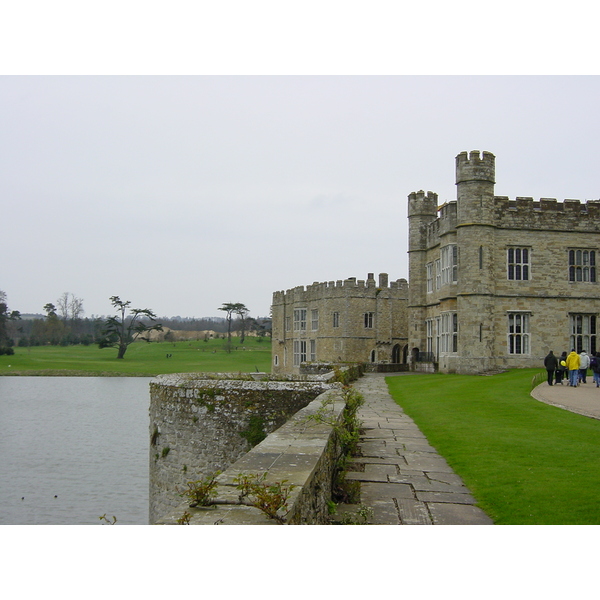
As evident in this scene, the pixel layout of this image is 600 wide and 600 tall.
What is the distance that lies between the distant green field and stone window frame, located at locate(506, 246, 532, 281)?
32.4m

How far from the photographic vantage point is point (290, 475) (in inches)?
165

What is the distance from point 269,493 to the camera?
3420 mm

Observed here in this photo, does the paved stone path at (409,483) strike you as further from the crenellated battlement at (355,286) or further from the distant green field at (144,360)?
the distant green field at (144,360)

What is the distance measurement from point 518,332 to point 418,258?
6.84m

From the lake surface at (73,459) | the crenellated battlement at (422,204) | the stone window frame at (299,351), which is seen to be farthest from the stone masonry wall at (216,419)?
the stone window frame at (299,351)

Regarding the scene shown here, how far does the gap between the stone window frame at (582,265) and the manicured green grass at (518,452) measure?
38.1 feet

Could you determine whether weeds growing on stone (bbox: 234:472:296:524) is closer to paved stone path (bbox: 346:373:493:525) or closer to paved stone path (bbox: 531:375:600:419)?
paved stone path (bbox: 346:373:493:525)

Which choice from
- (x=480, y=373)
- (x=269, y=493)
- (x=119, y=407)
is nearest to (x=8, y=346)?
(x=119, y=407)

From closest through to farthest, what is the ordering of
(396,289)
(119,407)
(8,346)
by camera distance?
(119,407)
(396,289)
(8,346)

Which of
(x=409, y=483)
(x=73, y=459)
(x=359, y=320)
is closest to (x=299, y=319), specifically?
(x=359, y=320)

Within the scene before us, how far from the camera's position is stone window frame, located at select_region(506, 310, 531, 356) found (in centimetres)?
2469

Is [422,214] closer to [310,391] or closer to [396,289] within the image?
[396,289]

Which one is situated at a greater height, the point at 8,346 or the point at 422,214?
the point at 422,214

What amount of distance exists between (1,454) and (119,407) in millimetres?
13100
